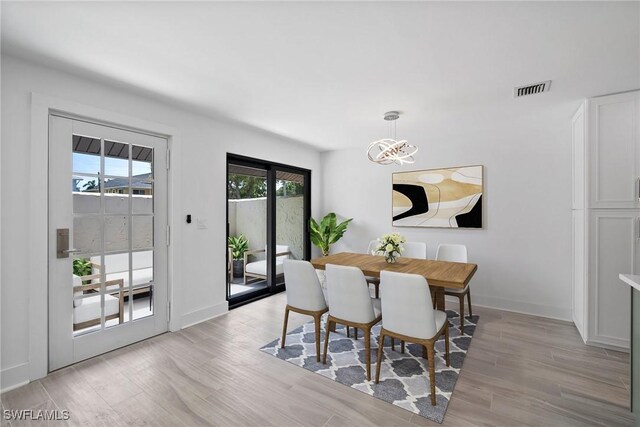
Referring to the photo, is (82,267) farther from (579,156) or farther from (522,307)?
(579,156)

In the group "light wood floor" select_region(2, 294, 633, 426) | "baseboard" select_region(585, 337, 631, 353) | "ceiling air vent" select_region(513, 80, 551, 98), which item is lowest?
"light wood floor" select_region(2, 294, 633, 426)

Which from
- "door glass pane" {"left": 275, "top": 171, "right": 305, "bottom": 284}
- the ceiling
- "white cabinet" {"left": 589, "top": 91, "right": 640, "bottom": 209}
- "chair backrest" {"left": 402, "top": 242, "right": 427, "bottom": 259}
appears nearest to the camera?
the ceiling

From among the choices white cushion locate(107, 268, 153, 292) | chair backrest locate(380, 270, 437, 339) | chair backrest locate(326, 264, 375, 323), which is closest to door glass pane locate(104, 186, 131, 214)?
white cushion locate(107, 268, 153, 292)

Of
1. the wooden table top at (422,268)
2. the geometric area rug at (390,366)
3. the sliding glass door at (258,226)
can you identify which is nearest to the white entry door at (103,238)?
the sliding glass door at (258,226)

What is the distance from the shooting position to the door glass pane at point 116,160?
2670 mm

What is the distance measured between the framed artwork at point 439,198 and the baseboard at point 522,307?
1.04 meters

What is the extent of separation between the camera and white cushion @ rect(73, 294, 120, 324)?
8.25 feet

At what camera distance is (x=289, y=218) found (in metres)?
5.11

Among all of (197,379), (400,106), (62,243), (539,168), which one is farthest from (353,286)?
(539,168)

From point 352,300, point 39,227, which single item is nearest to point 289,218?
point 352,300

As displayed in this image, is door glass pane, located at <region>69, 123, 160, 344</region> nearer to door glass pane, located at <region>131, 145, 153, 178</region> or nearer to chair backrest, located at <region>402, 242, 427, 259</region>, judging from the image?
door glass pane, located at <region>131, 145, 153, 178</region>

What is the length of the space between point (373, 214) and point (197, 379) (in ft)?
11.8

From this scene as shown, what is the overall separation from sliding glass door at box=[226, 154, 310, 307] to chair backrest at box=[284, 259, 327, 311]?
182 cm

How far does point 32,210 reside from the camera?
2.20 metres
